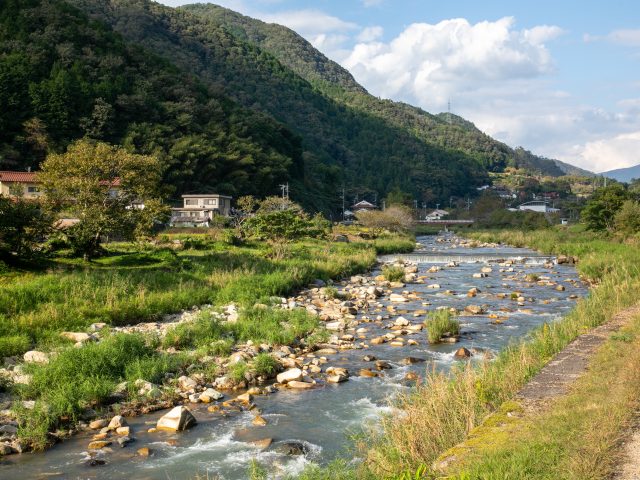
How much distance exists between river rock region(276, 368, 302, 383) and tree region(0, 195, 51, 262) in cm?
1332

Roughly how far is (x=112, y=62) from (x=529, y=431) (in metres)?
94.0

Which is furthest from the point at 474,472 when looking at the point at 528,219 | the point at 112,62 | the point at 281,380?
the point at 112,62

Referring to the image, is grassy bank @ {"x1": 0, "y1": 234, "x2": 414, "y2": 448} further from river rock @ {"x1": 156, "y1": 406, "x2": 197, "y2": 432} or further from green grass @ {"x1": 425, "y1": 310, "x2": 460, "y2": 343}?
green grass @ {"x1": 425, "y1": 310, "x2": 460, "y2": 343}

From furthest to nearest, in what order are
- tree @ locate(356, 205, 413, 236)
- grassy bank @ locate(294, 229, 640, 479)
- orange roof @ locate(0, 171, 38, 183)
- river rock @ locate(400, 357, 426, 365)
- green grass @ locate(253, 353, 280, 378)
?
tree @ locate(356, 205, 413, 236)
orange roof @ locate(0, 171, 38, 183)
river rock @ locate(400, 357, 426, 365)
green grass @ locate(253, 353, 280, 378)
grassy bank @ locate(294, 229, 640, 479)

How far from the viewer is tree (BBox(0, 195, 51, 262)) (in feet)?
66.5

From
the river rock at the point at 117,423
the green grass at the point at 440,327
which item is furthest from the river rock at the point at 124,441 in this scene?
the green grass at the point at 440,327

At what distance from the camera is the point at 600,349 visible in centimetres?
1056

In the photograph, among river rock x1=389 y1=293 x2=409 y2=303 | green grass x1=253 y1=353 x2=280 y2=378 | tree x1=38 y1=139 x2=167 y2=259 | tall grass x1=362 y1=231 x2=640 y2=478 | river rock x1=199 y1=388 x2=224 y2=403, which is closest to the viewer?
tall grass x1=362 y1=231 x2=640 y2=478

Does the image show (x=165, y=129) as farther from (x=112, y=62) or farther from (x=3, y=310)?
(x=3, y=310)

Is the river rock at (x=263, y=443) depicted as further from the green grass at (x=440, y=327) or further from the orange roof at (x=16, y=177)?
the orange roof at (x=16, y=177)

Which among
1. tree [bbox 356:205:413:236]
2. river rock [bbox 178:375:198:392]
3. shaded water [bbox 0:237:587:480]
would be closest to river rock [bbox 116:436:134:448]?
shaded water [bbox 0:237:587:480]

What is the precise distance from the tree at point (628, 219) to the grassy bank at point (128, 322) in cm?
2886

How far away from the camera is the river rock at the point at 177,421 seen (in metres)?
9.98

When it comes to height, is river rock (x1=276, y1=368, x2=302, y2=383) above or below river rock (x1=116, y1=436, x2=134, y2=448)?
above
